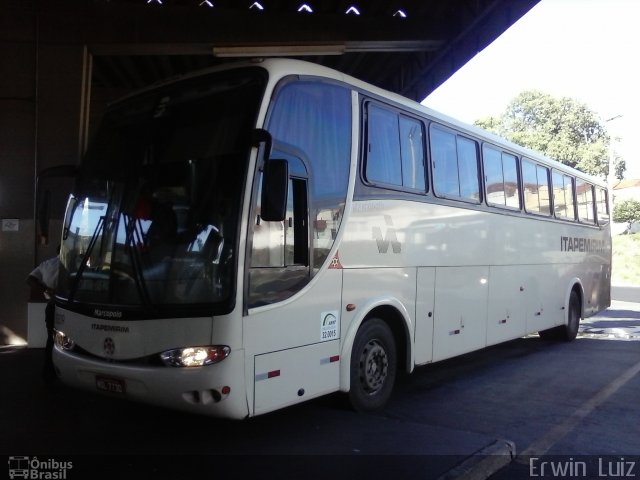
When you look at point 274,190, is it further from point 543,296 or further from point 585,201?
point 585,201

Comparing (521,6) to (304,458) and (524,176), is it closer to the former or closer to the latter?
(524,176)

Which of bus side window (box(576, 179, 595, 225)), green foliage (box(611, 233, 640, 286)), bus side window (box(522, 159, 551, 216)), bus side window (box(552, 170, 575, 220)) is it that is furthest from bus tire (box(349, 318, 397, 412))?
green foliage (box(611, 233, 640, 286))

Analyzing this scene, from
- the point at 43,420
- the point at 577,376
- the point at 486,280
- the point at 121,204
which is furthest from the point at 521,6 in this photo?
the point at 43,420

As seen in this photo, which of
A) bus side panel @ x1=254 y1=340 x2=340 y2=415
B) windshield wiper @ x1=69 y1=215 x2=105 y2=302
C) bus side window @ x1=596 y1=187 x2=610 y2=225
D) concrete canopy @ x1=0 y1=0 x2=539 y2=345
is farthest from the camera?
bus side window @ x1=596 y1=187 x2=610 y2=225

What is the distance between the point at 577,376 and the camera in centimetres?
806

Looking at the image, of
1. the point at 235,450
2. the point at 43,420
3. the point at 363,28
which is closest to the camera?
A: the point at 235,450

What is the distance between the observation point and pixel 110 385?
4.55 metres

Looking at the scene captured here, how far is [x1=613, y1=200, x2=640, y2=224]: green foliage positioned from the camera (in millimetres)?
53312

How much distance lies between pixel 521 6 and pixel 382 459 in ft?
27.3

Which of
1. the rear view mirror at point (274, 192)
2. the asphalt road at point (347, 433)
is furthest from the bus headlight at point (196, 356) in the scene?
the rear view mirror at point (274, 192)

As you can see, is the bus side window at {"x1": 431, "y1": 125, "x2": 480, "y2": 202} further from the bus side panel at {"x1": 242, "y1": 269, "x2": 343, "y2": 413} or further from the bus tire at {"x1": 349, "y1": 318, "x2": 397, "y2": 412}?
the bus side panel at {"x1": 242, "y1": 269, "x2": 343, "y2": 413}

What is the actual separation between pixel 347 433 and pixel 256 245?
1990mm

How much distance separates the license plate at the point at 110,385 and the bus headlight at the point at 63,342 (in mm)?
478

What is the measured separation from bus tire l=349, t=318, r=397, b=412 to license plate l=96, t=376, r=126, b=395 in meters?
2.10
